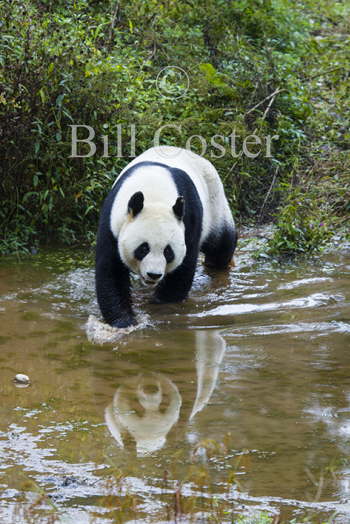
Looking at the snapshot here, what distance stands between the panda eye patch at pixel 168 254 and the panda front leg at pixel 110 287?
374 mm

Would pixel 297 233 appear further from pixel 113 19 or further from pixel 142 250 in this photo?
pixel 113 19

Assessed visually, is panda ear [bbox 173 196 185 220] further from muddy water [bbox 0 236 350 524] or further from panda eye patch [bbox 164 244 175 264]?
muddy water [bbox 0 236 350 524]

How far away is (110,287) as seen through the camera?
577 cm

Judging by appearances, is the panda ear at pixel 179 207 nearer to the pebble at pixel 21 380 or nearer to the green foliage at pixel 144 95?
the pebble at pixel 21 380

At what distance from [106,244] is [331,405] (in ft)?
6.99

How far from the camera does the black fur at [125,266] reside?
5.72 metres

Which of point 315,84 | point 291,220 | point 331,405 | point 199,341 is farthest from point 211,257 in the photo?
point 315,84

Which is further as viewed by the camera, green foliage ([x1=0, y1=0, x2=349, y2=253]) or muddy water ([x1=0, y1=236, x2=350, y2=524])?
green foliage ([x1=0, y1=0, x2=349, y2=253])

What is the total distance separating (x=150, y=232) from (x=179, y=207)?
11.3 inches

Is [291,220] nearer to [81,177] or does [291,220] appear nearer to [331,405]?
[81,177]

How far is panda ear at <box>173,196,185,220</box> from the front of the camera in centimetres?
550

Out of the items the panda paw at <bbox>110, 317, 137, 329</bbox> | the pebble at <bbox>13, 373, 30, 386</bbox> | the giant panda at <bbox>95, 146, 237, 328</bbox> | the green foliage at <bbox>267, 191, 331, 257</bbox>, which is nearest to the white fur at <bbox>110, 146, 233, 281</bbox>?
the giant panda at <bbox>95, 146, 237, 328</bbox>

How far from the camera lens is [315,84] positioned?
403 inches

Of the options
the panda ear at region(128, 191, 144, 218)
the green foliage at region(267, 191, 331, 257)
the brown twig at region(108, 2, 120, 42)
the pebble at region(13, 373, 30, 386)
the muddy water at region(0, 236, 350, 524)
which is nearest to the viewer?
the muddy water at region(0, 236, 350, 524)
